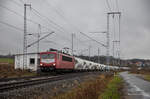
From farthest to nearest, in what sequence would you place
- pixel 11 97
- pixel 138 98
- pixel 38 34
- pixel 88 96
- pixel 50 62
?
pixel 38 34
pixel 50 62
pixel 138 98
pixel 11 97
pixel 88 96

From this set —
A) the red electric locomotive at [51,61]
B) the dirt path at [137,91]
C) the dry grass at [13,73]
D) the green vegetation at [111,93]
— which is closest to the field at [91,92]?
the green vegetation at [111,93]

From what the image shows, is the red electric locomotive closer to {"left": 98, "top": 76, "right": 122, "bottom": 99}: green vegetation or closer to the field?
{"left": 98, "top": 76, "right": 122, "bottom": 99}: green vegetation

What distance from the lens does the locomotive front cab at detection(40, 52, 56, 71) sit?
26.0 m

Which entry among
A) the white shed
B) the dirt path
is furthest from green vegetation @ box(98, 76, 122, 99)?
the white shed

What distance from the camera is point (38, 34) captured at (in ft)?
102

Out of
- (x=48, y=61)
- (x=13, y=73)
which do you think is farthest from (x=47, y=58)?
(x=13, y=73)

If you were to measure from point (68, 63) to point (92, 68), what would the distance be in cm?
2475

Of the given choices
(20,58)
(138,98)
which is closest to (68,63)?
(20,58)

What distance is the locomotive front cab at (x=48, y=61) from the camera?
26.0m

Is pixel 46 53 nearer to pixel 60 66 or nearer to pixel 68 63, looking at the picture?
pixel 60 66

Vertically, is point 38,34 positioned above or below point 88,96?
above

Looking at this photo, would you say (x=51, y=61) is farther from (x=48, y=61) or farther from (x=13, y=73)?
(x=13, y=73)

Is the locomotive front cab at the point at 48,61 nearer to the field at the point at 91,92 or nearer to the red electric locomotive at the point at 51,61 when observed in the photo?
the red electric locomotive at the point at 51,61

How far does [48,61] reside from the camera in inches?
1045
